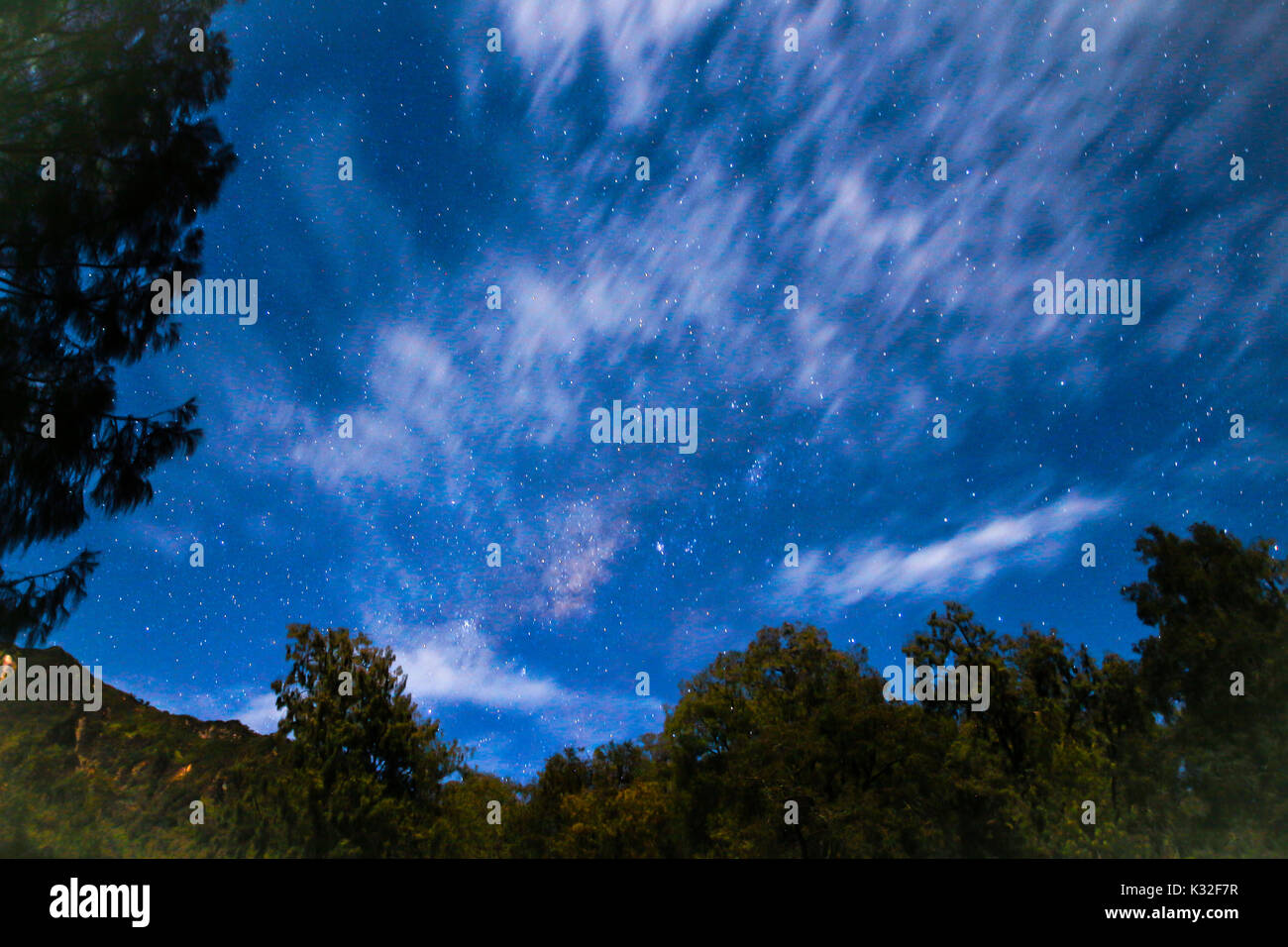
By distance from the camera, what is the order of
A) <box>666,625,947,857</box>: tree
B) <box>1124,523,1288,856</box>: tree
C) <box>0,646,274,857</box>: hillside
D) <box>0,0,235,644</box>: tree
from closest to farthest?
<box>0,0,235,644</box>: tree < <box>0,646,274,857</box>: hillside < <box>1124,523,1288,856</box>: tree < <box>666,625,947,857</box>: tree

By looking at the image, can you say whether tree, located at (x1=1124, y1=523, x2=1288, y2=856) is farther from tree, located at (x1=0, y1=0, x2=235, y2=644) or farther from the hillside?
the hillside

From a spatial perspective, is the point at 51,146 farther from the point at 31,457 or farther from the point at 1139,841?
the point at 1139,841

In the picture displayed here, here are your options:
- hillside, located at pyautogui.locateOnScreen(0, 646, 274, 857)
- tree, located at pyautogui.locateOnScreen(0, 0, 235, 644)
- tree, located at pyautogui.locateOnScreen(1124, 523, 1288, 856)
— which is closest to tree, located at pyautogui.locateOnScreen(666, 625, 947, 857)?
tree, located at pyautogui.locateOnScreen(1124, 523, 1288, 856)

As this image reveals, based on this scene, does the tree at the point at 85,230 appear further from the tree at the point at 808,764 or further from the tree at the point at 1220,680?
the tree at the point at 1220,680

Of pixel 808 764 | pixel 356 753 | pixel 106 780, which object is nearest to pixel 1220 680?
pixel 808 764

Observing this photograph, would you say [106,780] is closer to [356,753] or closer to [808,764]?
[356,753]

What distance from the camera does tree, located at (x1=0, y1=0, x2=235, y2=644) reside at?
1174cm

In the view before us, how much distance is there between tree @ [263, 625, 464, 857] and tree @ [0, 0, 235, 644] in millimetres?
22826

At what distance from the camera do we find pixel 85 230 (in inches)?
499

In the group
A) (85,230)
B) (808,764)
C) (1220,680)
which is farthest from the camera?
(808,764)

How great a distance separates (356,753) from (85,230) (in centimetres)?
2798

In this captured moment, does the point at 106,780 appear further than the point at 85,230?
Yes

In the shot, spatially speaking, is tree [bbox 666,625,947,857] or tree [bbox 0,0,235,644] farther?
tree [bbox 666,625,947,857]
